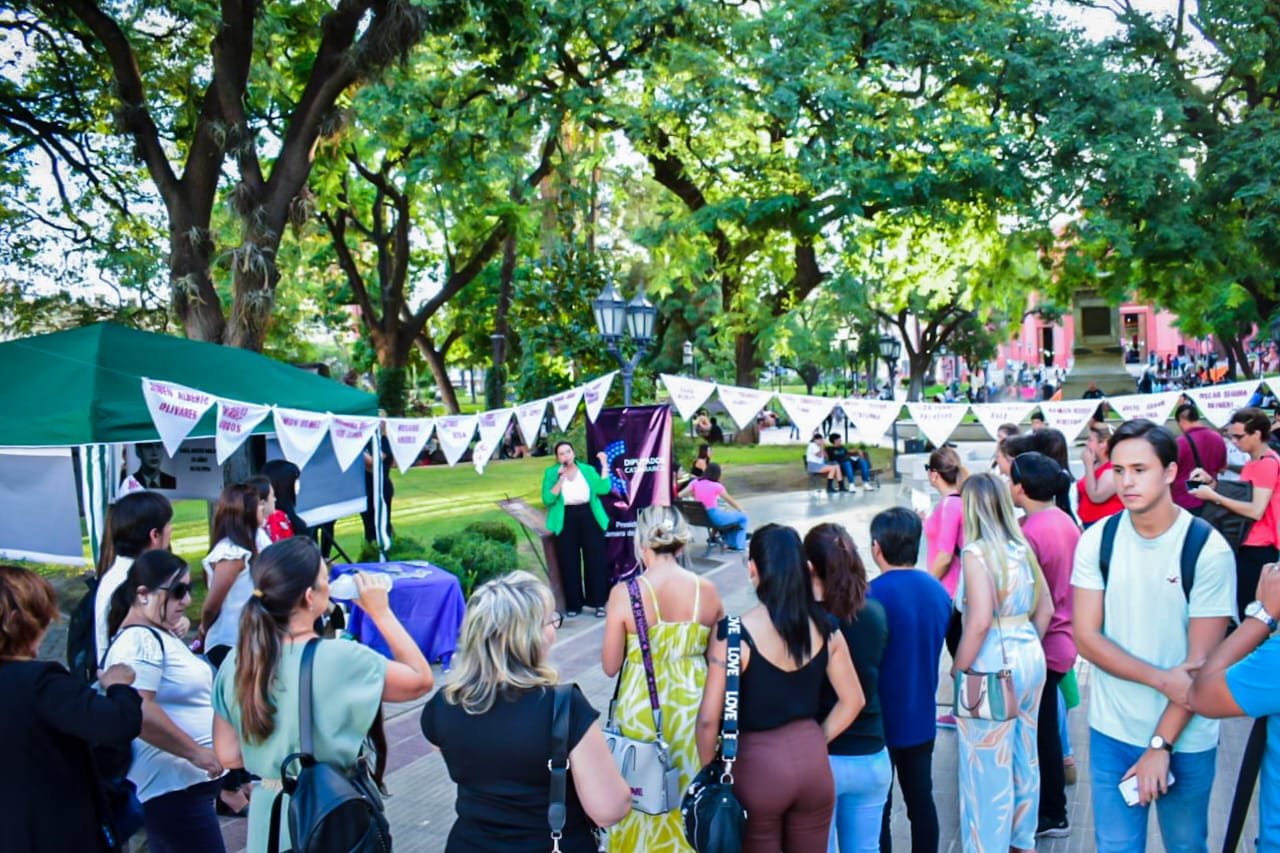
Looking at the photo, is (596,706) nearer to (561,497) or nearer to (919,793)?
(561,497)

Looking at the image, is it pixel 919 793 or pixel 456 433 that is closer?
pixel 919 793

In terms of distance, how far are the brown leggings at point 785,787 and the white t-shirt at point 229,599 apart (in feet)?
10.0

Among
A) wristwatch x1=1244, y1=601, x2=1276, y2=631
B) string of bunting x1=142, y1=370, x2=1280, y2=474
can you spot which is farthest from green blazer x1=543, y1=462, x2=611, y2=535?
wristwatch x1=1244, y1=601, x2=1276, y2=631

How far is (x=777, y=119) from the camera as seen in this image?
17797 millimetres

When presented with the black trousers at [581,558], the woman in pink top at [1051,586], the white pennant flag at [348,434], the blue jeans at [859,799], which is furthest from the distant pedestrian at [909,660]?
the white pennant flag at [348,434]

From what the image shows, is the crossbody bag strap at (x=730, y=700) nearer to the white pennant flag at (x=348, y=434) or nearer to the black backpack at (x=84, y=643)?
the black backpack at (x=84, y=643)

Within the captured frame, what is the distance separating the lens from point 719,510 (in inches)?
526

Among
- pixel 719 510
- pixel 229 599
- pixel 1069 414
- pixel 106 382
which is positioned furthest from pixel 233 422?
pixel 1069 414

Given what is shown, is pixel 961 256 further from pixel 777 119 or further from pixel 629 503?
pixel 629 503

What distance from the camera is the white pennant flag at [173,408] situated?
716cm

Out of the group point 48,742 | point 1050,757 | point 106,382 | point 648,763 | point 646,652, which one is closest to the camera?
point 48,742

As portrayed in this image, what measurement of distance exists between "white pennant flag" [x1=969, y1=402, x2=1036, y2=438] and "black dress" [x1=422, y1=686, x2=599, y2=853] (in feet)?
22.9

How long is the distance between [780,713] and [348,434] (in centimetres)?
677

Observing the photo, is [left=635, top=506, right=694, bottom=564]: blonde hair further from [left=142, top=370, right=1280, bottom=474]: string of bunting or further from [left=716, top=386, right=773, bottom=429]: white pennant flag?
[left=716, top=386, right=773, bottom=429]: white pennant flag
